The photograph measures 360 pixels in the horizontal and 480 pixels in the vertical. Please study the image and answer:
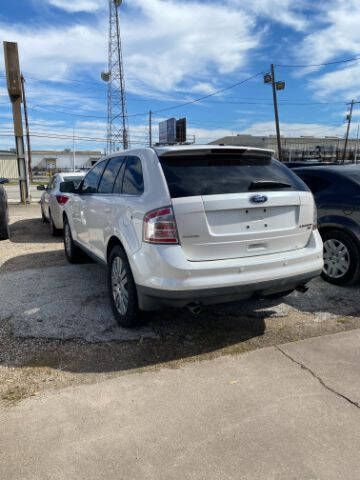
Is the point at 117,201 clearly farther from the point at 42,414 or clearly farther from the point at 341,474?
the point at 341,474

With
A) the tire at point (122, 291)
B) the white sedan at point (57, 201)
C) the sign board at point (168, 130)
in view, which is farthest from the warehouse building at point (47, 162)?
the tire at point (122, 291)

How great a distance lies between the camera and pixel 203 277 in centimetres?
322

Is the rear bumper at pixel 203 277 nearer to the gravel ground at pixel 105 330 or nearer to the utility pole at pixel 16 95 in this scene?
the gravel ground at pixel 105 330

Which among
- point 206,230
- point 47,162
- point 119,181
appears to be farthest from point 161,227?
point 47,162

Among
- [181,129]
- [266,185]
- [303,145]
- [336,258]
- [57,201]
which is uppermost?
[303,145]

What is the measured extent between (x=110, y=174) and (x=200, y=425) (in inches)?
121

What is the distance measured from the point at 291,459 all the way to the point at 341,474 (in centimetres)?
26

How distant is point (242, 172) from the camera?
3627mm

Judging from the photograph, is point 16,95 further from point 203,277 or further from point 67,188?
point 203,277

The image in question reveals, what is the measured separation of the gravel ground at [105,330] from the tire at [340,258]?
156 millimetres

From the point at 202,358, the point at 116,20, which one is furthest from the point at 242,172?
the point at 116,20

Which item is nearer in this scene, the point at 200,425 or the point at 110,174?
the point at 200,425

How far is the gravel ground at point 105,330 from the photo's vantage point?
329cm

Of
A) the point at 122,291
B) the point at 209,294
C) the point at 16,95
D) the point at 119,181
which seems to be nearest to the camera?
the point at 209,294
